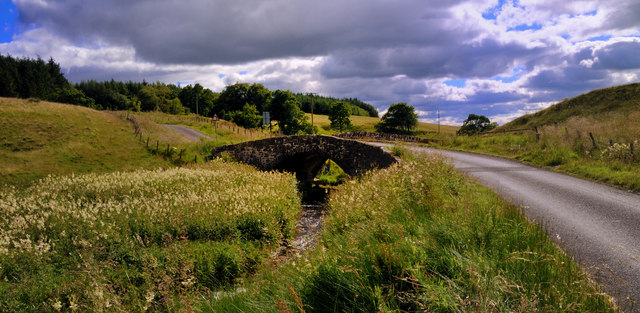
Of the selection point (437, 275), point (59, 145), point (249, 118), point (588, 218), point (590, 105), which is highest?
point (590, 105)

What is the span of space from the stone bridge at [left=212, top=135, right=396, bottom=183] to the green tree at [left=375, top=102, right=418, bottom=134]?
40.4 meters

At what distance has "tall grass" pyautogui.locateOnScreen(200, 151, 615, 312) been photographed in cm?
337

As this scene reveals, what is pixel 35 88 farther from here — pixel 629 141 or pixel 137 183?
pixel 629 141

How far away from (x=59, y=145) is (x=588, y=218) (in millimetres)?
38815

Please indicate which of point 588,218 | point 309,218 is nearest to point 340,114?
point 309,218

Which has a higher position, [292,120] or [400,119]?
[400,119]

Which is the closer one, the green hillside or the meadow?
the meadow

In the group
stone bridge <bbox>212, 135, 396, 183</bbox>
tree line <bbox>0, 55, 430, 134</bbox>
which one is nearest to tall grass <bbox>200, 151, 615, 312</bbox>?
stone bridge <bbox>212, 135, 396, 183</bbox>

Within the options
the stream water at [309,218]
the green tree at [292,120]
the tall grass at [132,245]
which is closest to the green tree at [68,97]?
the green tree at [292,120]

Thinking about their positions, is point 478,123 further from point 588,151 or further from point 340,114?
point 588,151

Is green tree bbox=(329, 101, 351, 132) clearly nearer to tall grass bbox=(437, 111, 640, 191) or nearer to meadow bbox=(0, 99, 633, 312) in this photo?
meadow bbox=(0, 99, 633, 312)

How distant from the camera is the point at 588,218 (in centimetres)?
812

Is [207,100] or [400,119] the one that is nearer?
[400,119]

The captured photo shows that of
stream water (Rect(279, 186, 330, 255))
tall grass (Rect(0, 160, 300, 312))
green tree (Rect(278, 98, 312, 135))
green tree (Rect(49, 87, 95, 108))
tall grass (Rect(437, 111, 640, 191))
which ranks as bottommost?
stream water (Rect(279, 186, 330, 255))
